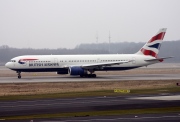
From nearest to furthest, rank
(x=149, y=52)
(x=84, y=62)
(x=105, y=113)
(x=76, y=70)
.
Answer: (x=105, y=113), (x=76, y=70), (x=84, y=62), (x=149, y=52)

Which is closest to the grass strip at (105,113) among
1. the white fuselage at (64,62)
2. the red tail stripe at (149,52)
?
the white fuselage at (64,62)

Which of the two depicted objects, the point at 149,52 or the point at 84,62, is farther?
the point at 149,52

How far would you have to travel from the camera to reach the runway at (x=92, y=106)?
22328 mm

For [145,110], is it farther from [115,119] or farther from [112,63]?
[112,63]

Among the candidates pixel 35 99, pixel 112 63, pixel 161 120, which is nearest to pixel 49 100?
pixel 35 99

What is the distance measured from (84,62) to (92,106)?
37.1 m

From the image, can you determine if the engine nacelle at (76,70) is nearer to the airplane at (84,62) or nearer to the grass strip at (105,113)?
the airplane at (84,62)

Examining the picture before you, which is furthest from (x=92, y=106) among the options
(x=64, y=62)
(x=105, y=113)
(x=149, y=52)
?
(x=149, y=52)

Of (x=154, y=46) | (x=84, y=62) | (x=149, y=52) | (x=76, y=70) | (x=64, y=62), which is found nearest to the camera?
(x=76, y=70)

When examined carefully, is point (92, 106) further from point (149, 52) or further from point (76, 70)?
point (149, 52)

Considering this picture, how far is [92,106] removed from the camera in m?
28.2

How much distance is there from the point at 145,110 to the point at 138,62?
40.1 meters

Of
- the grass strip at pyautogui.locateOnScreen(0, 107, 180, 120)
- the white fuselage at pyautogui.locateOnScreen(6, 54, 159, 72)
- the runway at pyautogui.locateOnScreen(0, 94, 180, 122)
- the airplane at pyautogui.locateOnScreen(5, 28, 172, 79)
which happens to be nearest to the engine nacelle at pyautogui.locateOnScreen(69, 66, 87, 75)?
the airplane at pyautogui.locateOnScreen(5, 28, 172, 79)

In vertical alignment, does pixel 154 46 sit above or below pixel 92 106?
above
